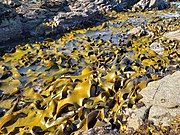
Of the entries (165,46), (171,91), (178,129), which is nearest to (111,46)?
(165,46)

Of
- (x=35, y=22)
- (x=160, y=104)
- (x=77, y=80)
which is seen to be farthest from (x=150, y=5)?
(x=160, y=104)

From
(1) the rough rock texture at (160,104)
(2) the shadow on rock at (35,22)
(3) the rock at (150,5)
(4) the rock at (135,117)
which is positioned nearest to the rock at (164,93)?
(1) the rough rock texture at (160,104)

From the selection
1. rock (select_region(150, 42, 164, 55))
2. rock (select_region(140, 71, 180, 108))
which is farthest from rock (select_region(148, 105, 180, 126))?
rock (select_region(150, 42, 164, 55))

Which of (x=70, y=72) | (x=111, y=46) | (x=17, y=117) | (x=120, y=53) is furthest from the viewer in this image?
(x=111, y=46)

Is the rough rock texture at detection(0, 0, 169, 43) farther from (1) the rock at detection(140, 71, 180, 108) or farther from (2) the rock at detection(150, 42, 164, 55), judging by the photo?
(1) the rock at detection(140, 71, 180, 108)

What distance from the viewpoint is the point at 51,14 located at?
31375mm

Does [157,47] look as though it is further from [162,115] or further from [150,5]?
[150,5]

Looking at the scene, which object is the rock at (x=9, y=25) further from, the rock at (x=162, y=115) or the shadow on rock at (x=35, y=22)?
the rock at (x=162, y=115)

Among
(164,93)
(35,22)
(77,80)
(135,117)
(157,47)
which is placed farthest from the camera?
(35,22)

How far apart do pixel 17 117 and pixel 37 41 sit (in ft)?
46.5

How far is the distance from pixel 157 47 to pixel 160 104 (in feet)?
33.8

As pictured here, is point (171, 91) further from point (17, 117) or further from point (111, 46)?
point (111, 46)

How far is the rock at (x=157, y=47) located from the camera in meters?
16.3

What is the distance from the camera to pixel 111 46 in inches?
751
